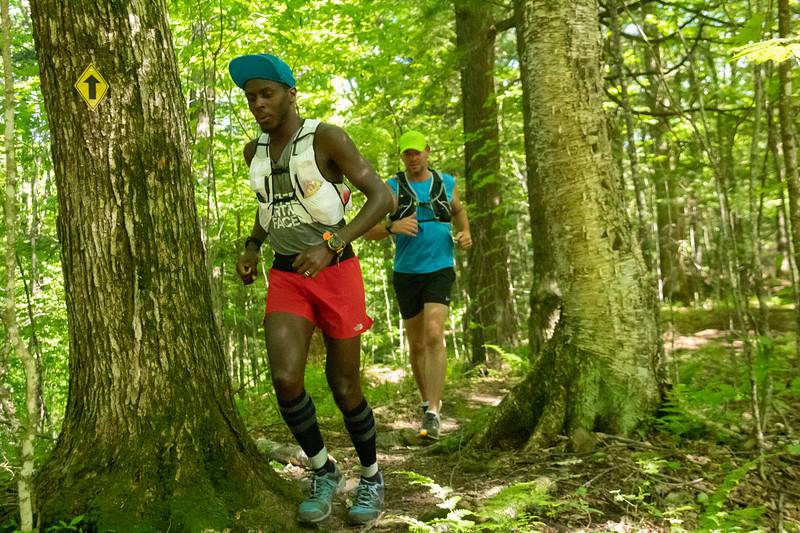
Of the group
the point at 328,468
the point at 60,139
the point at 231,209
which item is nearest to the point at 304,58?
the point at 231,209

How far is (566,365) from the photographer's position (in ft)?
14.6

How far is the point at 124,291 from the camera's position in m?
3.17

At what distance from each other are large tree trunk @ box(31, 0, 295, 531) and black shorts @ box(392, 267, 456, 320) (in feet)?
9.54

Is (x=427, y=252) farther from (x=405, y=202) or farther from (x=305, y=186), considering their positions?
(x=305, y=186)

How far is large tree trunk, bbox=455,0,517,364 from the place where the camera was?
10.1 meters

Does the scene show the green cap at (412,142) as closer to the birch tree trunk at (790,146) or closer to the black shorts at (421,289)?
the black shorts at (421,289)

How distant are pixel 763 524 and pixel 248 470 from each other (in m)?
2.70

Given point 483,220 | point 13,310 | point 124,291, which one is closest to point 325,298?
point 124,291

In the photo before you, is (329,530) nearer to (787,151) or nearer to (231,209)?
(787,151)

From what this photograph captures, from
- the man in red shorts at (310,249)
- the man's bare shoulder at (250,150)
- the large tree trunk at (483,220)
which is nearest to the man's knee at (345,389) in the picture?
the man in red shorts at (310,249)

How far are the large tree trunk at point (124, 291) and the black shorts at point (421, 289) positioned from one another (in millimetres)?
2907

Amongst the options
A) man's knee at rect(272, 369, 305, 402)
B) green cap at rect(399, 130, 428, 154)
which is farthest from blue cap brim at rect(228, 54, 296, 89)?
green cap at rect(399, 130, 428, 154)

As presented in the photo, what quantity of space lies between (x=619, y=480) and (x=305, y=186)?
8.14 ft

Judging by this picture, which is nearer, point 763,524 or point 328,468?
point 763,524
